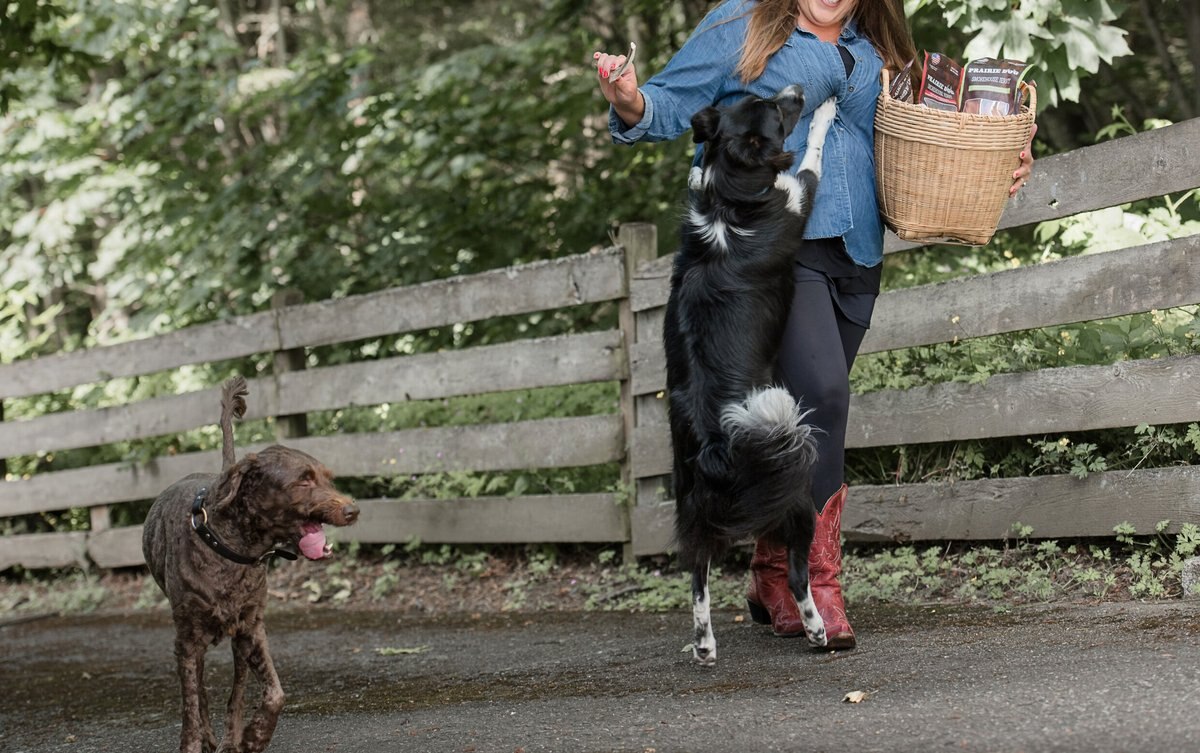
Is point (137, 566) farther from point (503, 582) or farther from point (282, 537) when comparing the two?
point (282, 537)

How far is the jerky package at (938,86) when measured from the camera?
141 inches

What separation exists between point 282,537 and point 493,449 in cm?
284

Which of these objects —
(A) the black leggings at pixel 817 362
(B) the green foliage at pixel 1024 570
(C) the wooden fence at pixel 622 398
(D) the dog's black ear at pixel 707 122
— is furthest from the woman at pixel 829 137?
(B) the green foliage at pixel 1024 570

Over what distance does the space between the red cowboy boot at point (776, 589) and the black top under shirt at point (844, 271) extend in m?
0.80

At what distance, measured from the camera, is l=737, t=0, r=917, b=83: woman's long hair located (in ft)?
11.8

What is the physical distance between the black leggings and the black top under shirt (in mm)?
61

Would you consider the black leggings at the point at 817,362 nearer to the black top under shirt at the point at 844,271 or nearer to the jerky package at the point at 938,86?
the black top under shirt at the point at 844,271

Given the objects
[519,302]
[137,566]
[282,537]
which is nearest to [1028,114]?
[282,537]

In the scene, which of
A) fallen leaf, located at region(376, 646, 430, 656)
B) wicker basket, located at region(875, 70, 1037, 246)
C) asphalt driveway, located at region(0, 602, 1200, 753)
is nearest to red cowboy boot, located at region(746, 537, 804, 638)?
asphalt driveway, located at region(0, 602, 1200, 753)

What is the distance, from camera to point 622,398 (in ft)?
18.5

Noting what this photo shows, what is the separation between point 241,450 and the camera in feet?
22.9

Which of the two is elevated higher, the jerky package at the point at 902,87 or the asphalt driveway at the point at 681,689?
the jerky package at the point at 902,87

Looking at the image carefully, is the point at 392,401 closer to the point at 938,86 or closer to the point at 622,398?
the point at 622,398

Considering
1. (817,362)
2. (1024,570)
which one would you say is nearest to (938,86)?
(817,362)
